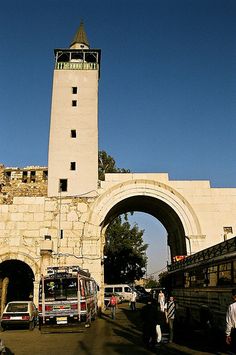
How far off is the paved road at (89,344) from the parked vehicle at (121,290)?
2109 cm

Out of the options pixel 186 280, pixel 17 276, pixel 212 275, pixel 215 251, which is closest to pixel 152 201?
pixel 17 276

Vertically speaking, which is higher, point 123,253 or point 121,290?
point 123,253

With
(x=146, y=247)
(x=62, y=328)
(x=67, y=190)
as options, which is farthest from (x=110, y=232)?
(x=62, y=328)

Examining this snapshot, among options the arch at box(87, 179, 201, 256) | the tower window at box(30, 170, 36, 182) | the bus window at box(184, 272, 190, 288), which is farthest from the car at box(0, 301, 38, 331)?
the tower window at box(30, 170, 36, 182)

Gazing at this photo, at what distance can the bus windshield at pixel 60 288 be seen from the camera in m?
15.5

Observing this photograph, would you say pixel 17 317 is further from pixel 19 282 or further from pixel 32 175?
pixel 32 175

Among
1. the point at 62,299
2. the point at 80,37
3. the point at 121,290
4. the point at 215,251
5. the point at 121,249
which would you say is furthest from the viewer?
the point at 121,249

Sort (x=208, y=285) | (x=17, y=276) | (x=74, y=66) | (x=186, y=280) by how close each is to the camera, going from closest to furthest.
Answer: (x=208, y=285) < (x=186, y=280) < (x=17, y=276) < (x=74, y=66)

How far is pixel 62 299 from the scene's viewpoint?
50.4 feet

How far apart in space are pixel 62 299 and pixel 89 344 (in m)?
3.31

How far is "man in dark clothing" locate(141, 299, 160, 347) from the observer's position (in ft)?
35.0

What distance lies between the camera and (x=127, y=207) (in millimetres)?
31828

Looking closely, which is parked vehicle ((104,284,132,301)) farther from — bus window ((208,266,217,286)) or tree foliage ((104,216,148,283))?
bus window ((208,266,217,286))

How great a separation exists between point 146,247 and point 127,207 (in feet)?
60.2
